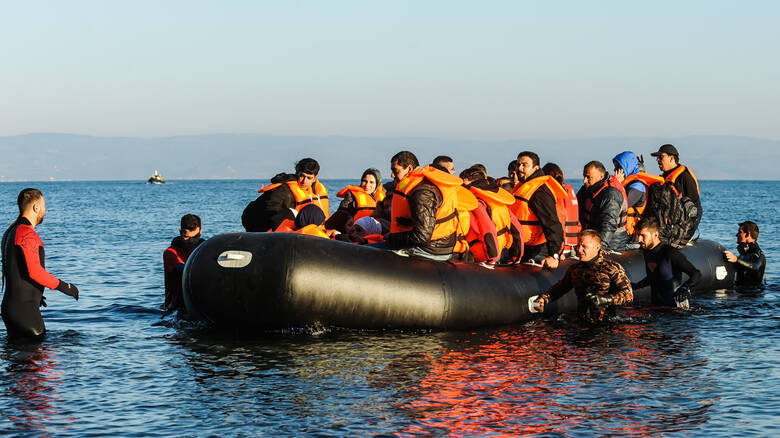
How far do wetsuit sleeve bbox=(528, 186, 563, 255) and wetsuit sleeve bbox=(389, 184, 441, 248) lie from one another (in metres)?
1.65

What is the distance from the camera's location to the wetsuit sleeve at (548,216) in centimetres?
1019

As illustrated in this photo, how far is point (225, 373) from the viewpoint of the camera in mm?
7898

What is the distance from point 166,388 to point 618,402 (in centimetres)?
370

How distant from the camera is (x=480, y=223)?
32.3 feet

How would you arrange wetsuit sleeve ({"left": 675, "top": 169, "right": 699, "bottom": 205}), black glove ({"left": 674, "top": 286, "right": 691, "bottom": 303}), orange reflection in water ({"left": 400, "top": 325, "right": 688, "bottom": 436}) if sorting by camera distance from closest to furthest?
orange reflection in water ({"left": 400, "top": 325, "right": 688, "bottom": 436}) → black glove ({"left": 674, "top": 286, "right": 691, "bottom": 303}) → wetsuit sleeve ({"left": 675, "top": 169, "right": 699, "bottom": 205})

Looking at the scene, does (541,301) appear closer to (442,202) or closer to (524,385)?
(442,202)

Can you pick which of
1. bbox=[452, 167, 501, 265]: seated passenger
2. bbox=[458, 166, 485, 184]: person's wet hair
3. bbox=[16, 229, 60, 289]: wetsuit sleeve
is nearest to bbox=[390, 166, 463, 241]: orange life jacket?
bbox=[452, 167, 501, 265]: seated passenger

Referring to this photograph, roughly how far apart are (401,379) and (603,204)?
4621 millimetres

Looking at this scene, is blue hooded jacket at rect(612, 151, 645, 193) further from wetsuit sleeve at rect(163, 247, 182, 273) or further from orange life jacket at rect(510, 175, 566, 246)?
wetsuit sleeve at rect(163, 247, 182, 273)

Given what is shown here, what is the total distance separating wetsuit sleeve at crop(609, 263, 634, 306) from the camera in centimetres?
940

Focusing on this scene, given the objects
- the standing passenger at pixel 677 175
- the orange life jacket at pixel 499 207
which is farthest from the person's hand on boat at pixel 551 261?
the standing passenger at pixel 677 175

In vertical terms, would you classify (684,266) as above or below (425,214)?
below

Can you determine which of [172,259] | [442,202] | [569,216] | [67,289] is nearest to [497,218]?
[442,202]

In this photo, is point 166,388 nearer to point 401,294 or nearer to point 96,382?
point 96,382
